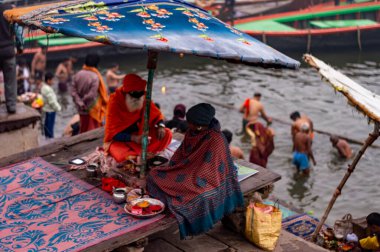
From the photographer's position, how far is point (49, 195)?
21.5 feet

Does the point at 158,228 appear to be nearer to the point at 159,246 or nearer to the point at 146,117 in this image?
the point at 159,246

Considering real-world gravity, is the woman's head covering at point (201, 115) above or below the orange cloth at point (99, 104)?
above

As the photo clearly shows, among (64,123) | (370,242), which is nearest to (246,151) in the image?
(64,123)

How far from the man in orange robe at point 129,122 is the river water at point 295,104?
Answer: 488cm

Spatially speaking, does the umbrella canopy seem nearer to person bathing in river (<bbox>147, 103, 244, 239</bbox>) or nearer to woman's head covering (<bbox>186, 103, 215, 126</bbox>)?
woman's head covering (<bbox>186, 103, 215, 126</bbox>)

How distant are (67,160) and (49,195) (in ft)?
3.72

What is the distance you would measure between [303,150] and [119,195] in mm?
6792

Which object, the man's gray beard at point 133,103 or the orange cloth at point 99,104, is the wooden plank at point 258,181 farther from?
the orange cloth at point 99,104

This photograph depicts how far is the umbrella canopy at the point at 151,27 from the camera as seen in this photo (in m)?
5.47

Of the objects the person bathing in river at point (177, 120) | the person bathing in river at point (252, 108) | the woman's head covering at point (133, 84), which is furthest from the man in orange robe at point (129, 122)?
the person bathing in river at point (252, 108)

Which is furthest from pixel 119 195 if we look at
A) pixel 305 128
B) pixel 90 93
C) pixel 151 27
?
pixel 305 128

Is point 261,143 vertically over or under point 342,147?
over

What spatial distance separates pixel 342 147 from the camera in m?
13.5

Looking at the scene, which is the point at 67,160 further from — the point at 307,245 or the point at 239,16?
the point at 239,16
